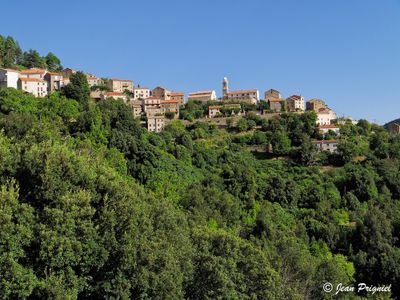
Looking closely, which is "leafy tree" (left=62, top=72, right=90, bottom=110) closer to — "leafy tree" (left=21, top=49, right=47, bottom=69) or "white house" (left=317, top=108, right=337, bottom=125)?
"leafy tree" (left=21, top=49, right=47, bottom=69)

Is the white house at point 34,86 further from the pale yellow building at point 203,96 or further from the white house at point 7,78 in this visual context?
the pale yellow building at point 203,96

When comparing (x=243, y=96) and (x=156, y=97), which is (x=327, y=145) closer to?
(x=243, y=96)

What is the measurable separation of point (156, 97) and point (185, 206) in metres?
36.0

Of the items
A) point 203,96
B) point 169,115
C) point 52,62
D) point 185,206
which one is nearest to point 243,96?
point 203,96

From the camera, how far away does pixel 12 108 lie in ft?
121

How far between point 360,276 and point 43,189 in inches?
852

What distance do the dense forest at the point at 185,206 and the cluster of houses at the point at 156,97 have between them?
3134 mm

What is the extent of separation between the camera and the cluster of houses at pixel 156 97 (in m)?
48.1

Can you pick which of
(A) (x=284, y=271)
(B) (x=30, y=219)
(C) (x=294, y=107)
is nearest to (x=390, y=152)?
(C) (x=294, y=107)

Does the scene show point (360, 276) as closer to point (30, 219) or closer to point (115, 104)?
point (30, 219)

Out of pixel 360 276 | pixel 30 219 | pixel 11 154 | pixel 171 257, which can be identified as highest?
pixel 11 154

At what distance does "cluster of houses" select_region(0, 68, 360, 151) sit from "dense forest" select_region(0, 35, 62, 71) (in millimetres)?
3426
